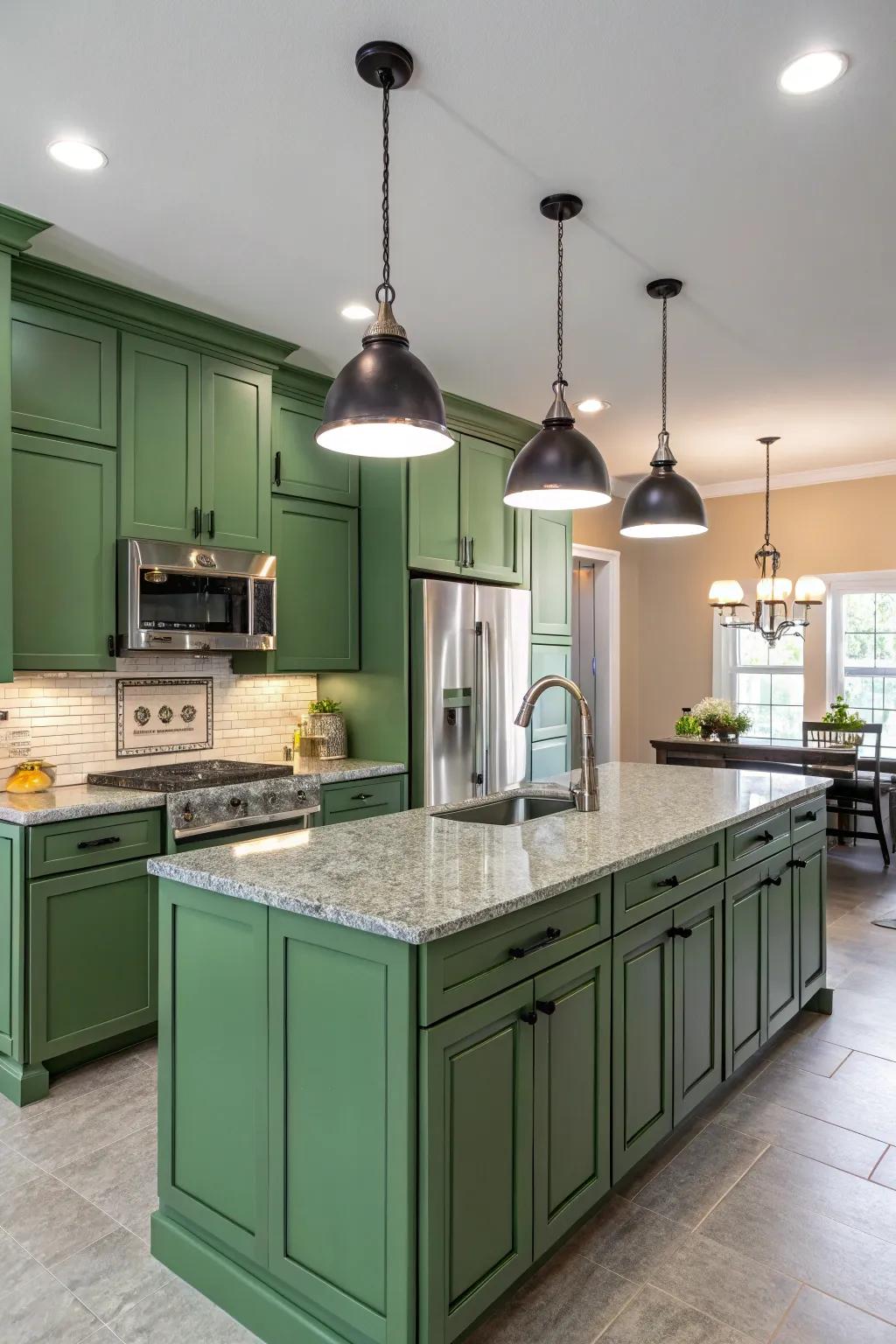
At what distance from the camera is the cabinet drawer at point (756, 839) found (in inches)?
106

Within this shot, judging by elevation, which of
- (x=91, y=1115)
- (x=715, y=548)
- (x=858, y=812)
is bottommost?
(x=91, y=1115)

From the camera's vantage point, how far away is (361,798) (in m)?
4.06

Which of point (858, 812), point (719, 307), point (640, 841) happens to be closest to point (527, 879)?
point (640, 841)

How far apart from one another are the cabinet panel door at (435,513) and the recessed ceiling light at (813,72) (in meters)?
2.40

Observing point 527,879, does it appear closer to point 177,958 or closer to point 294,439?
point 177,958

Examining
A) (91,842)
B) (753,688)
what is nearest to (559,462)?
(91,842)

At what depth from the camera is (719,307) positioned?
3486 millimetres

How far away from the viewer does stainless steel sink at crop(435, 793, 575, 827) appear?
2.89 metres

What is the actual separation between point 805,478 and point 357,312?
4.35m

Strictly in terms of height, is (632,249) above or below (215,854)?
above

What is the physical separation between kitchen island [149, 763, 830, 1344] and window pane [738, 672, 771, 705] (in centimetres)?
489

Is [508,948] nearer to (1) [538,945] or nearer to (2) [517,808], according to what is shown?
(1) [538,945]

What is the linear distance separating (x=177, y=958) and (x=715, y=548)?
20.1 ft

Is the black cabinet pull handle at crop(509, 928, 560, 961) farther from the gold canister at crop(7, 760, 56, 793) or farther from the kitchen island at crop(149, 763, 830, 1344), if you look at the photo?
the gold canister at crop(7, 760, 56, 793)
